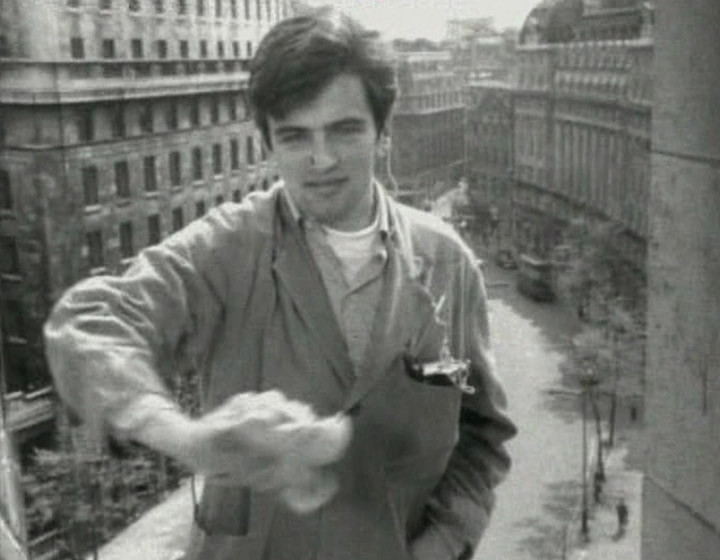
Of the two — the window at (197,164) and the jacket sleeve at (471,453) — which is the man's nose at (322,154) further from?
the window at (197,164)

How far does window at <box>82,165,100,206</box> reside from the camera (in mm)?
3242

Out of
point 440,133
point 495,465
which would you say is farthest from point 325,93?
point 440,133

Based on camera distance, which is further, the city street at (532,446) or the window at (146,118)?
the city street at (532,446)

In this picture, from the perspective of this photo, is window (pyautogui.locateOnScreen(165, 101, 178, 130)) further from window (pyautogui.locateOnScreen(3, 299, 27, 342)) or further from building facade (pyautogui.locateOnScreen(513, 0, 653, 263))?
building facade (pyautogui.locateOnScreen(513, 0, 653, 263))

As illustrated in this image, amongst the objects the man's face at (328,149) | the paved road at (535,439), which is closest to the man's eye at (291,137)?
the man's face at (328,149)

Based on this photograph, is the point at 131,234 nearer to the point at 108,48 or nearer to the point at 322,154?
the point at 108,48

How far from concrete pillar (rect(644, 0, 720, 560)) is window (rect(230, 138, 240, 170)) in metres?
1.49

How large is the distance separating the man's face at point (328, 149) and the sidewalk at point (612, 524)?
7078mm

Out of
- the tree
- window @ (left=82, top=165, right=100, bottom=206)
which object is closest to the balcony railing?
window @ (left=82, top=165, right=100, bottom=206)

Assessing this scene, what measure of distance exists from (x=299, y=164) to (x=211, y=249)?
0.35ft

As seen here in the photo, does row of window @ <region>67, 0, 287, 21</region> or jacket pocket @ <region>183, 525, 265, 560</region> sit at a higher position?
row of window @ <region>67, 0, 287, 21</region>

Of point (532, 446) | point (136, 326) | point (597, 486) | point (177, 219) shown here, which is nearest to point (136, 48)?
point (177, 219)

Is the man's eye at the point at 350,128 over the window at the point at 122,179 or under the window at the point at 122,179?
over

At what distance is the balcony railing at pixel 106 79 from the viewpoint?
2.80 meters
